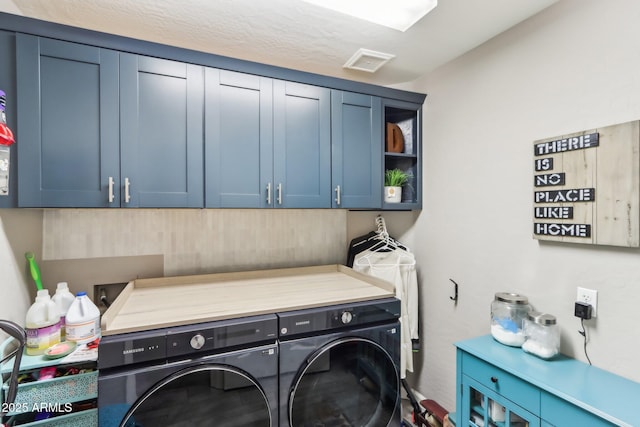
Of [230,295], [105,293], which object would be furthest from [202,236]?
[105,293]

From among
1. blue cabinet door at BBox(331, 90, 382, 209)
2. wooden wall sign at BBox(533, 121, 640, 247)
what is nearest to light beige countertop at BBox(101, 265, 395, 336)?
blue cabinet door at BBox(331, 90, 382, 209)

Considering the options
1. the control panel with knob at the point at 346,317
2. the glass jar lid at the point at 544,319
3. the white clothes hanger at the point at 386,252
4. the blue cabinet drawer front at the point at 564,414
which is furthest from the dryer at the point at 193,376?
the glass jar lid at the point at 544,319

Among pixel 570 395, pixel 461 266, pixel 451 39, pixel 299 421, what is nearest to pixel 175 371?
pixel 299 421

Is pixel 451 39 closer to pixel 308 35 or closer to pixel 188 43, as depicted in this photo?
pixel 308 35

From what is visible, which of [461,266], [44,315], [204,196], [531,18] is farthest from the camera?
[461,266]

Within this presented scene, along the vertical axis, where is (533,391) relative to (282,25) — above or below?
below

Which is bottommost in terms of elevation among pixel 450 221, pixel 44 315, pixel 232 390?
pixel 232 390

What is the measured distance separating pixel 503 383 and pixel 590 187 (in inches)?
38.3

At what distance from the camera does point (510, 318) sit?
1.59m

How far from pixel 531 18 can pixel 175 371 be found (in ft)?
8.13

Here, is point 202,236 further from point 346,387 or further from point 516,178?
point 516,178

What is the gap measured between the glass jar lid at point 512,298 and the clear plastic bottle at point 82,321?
6.98 feet

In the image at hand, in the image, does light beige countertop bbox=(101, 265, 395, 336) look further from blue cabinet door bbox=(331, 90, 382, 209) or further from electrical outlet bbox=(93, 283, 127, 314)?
Result: blue cabinet door bbox=(331, 90, 382, 209)

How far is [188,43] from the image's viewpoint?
1.87m
